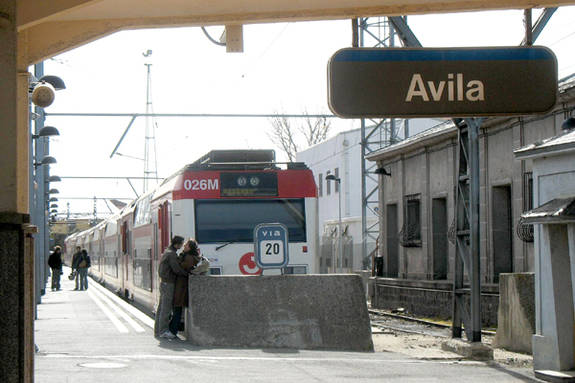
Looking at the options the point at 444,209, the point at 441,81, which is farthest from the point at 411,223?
the point at 441,81

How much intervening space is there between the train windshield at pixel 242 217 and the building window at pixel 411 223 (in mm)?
11326

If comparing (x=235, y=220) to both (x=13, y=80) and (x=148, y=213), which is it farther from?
(x=13, y=80)

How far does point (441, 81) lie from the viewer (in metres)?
7.39

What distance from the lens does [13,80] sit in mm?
5059

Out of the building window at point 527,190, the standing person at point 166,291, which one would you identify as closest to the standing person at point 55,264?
the building window at point 527,190

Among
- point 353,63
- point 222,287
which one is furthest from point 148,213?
point 353,63

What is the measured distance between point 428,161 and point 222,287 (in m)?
14.8

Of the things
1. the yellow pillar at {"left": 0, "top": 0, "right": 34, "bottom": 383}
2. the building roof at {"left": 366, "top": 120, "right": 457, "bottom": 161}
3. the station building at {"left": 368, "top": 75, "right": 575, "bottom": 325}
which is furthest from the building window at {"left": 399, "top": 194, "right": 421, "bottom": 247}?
the yellow pillar at {"left": 0, "top": 0, "right": 34, "bottom": 383}

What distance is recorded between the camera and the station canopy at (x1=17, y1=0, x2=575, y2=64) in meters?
6.71

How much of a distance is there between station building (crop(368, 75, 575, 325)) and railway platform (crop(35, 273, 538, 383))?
6515 mm

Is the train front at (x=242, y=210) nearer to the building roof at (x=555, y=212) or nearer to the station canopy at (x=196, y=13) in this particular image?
the building roof at (x=555, y=212)

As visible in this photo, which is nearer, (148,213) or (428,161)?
(148,213)

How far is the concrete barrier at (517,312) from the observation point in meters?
16.0

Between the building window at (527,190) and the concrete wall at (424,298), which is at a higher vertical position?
the building window at (527,190)
